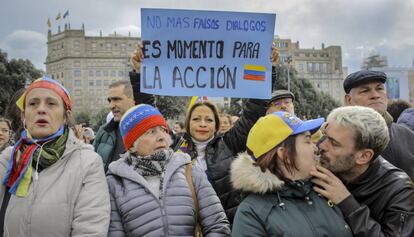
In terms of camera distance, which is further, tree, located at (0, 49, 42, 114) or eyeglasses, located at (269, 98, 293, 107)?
tree, located at (0, 49, 42, 114)

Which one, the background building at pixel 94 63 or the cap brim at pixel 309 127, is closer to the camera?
the cap brim at pixel 309 127

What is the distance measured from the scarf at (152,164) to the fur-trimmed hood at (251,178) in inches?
18.9

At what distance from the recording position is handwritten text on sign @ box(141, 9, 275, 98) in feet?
13.3

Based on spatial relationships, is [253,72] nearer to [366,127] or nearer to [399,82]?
[366,127]

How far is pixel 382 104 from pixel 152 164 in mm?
2078

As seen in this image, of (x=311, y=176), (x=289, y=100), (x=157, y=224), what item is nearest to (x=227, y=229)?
(x=157, y=224)

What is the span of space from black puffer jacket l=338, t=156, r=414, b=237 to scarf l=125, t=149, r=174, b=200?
1094 millimetres

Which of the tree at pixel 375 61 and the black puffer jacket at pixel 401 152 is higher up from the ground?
the tree at pixel 375 61

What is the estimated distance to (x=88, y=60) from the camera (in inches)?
5310

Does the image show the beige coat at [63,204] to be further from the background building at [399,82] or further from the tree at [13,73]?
the background building at [399,82]

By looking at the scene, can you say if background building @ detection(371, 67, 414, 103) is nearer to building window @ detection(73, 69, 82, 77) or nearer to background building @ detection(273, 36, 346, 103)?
background building @ detection(273, 36, 346, 103)


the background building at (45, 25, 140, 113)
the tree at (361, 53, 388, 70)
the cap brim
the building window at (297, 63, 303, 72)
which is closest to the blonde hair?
the cap brim

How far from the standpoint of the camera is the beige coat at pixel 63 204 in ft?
8.56

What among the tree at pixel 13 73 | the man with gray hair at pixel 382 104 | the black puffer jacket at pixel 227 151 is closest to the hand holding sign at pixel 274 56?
the black puffer jacket at pixel 227 151
